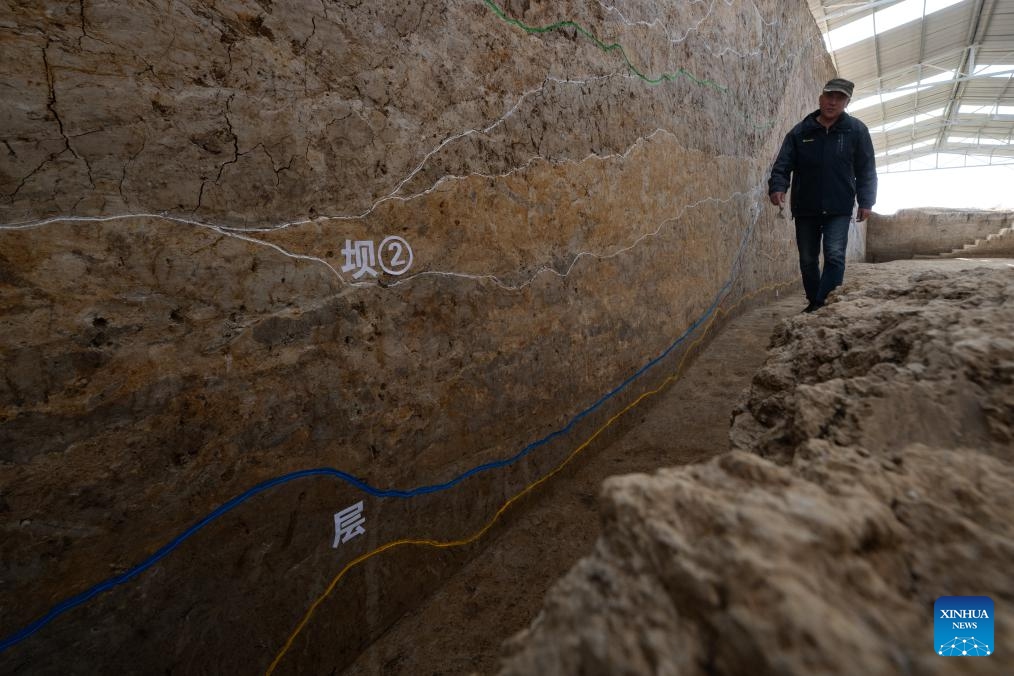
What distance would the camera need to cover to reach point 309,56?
1.06m

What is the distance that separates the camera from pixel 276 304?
1067mm

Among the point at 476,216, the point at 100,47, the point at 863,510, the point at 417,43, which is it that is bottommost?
the point at 863,510

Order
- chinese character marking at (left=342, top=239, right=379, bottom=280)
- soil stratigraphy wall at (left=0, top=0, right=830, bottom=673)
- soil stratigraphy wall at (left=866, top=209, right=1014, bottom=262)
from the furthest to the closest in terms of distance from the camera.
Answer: soil stratigraphy wall at (left=866, top=209, right=1014, bottom=262), chinese character marking at (left=342, top=239, right=379, bottom=280), soil stratigraphy wall at (left=0, top=0, right=830, bottom=673)

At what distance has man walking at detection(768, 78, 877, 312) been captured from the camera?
2.44m

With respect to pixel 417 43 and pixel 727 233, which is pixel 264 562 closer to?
pixel 417 43

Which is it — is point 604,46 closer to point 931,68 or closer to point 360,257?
point 360,257

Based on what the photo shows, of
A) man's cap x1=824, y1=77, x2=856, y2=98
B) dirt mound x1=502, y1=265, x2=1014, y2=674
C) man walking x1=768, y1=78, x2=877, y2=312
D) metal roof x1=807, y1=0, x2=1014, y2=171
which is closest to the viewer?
dirt mound x1=502, y1=265, x2=1014, y2=674

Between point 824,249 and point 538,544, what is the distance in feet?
7.16

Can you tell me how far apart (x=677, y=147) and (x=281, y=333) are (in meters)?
2.18

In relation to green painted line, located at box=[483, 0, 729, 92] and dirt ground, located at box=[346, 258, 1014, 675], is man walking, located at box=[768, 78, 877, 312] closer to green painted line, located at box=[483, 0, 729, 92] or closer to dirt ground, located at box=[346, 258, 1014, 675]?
green painted line, located at box=[483, 0, 729, 92]

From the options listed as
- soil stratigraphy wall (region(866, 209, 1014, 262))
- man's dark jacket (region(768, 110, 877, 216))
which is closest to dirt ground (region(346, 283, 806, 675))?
man's dark jacket (region(768, 110, 877, 216))

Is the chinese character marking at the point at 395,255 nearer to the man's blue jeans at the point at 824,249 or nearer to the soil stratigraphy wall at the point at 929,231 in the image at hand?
the man's blue jeans at the point at 824,249

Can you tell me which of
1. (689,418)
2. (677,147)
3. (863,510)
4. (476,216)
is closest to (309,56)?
(476,216)

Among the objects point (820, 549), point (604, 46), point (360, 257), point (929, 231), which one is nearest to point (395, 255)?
point (360, 257)
